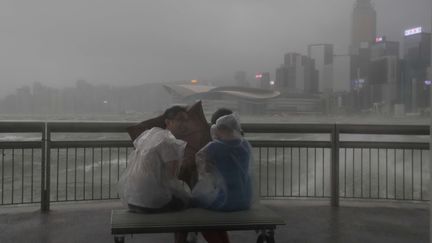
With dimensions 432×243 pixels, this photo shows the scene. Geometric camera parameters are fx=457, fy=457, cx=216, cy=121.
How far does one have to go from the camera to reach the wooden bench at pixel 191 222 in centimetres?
329

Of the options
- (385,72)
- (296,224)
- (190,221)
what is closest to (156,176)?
(190,221)

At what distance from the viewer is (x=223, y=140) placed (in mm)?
3902

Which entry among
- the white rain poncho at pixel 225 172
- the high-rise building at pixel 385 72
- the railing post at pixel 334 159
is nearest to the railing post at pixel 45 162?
the white rain poncho at pixel 225 172

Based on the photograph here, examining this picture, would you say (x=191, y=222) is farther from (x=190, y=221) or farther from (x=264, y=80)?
(x=264, y=80)

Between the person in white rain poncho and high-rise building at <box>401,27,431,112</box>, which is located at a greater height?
high-rise building at <box>401,27,431,112</box>

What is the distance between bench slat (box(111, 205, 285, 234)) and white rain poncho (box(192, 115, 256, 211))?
13 centimetres

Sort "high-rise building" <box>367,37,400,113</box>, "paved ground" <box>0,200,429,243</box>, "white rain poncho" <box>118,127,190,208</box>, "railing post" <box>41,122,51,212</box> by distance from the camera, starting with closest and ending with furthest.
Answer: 1. "white rain poncho" <box>118,127,190,208</box>
2. "paved ground" <box>0,200,429,243</box>
3. "railing post" <box>41,122,51,212</box>
4. "high-rise building" <box>367,37,400,113</box>

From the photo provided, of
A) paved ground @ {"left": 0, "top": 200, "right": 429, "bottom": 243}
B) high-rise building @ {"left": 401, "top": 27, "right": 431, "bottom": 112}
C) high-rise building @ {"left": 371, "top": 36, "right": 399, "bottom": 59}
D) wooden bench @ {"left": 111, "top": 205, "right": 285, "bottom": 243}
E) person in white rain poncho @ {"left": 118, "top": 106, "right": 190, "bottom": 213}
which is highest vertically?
high-rise building @ {"left": 371, "top": 36, "right": 399, "bottom": 59}

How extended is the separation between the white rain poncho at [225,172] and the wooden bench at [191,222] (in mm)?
129

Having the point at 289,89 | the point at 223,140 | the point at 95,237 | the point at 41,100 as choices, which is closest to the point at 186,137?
the point at 223,140

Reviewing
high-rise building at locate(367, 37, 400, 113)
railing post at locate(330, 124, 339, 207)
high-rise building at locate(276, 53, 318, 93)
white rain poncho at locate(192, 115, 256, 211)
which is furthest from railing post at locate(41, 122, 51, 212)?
high-rise building at locate(367, 37, 400, 113)

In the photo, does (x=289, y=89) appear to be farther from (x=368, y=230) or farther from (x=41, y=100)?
(x=41, y=100)

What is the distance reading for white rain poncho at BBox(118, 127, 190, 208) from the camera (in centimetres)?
369

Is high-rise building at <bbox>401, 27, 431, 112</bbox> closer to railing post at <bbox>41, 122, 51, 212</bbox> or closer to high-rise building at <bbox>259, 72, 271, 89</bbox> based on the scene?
high-rise building at <bbox>259, 72, 271, 89</bbox>
